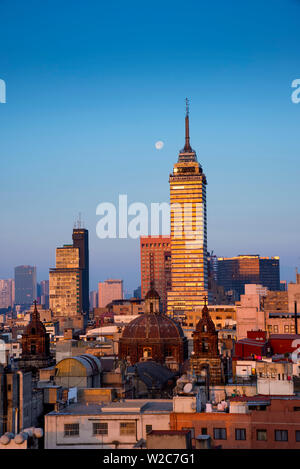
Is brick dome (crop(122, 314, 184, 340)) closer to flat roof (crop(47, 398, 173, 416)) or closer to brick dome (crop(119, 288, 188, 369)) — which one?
brick dome (crop(119, 288, 188, 369))

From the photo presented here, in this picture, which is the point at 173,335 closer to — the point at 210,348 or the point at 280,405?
the point at 210,348

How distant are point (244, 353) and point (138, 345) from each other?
923 inches

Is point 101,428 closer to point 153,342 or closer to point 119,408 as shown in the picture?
point 119,408

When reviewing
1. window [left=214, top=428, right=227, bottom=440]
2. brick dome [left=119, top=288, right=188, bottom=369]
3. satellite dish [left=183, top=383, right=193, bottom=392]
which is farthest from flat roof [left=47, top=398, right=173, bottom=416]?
A: brick dome [left=119, top=288, right=188, bottom=369]

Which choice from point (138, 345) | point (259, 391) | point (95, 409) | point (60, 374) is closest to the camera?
point (95, 409)

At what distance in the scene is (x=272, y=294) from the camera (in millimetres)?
176500

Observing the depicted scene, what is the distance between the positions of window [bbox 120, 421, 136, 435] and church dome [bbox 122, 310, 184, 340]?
182ft

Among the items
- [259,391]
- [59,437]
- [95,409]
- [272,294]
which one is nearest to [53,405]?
[95,409]

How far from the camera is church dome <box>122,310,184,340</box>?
9450 centimetres

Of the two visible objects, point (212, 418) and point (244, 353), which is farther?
point (244, 353)

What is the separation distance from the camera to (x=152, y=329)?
9500cm

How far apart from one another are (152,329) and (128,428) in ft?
184

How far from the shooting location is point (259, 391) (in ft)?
150
